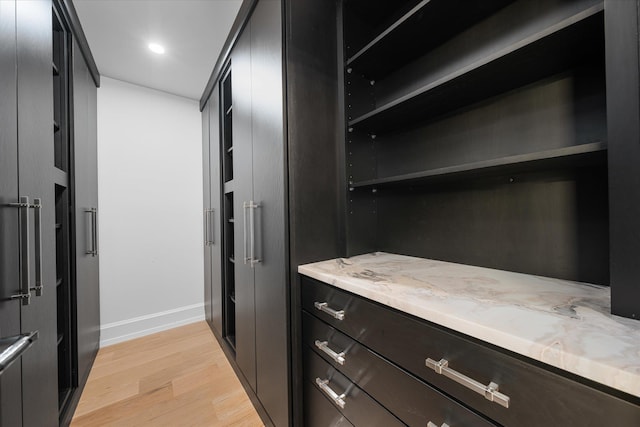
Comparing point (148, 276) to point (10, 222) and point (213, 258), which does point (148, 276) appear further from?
point (10, 222)

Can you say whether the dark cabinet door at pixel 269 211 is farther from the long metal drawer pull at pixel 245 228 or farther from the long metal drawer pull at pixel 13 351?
the long metal drawer pull at pixel 13 351

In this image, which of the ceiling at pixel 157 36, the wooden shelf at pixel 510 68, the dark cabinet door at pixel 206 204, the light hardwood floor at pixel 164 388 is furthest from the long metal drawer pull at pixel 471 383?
the dark cabinet door at pixel 206 204

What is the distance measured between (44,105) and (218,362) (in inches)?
80.2

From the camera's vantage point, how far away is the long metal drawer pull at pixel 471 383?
52 cm

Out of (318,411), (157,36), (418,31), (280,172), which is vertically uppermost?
(157,36)

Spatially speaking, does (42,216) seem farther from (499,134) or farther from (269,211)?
(499,134)

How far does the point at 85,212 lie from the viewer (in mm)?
1855

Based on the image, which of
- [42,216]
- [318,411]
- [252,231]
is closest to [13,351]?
[42,216]

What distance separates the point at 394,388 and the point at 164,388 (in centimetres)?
184

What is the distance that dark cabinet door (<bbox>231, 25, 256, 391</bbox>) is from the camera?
5.05ft

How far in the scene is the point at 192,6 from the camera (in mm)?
1592

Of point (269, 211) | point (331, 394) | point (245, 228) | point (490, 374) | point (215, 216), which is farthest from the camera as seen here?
point (215, 216)

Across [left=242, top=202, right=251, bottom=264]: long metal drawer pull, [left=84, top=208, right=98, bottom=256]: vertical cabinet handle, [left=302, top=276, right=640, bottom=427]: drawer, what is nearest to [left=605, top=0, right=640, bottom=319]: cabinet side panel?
[left=302, top=276, right=640, bottom=427]: drawer

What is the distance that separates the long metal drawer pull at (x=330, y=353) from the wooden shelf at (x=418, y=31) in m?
1.38
